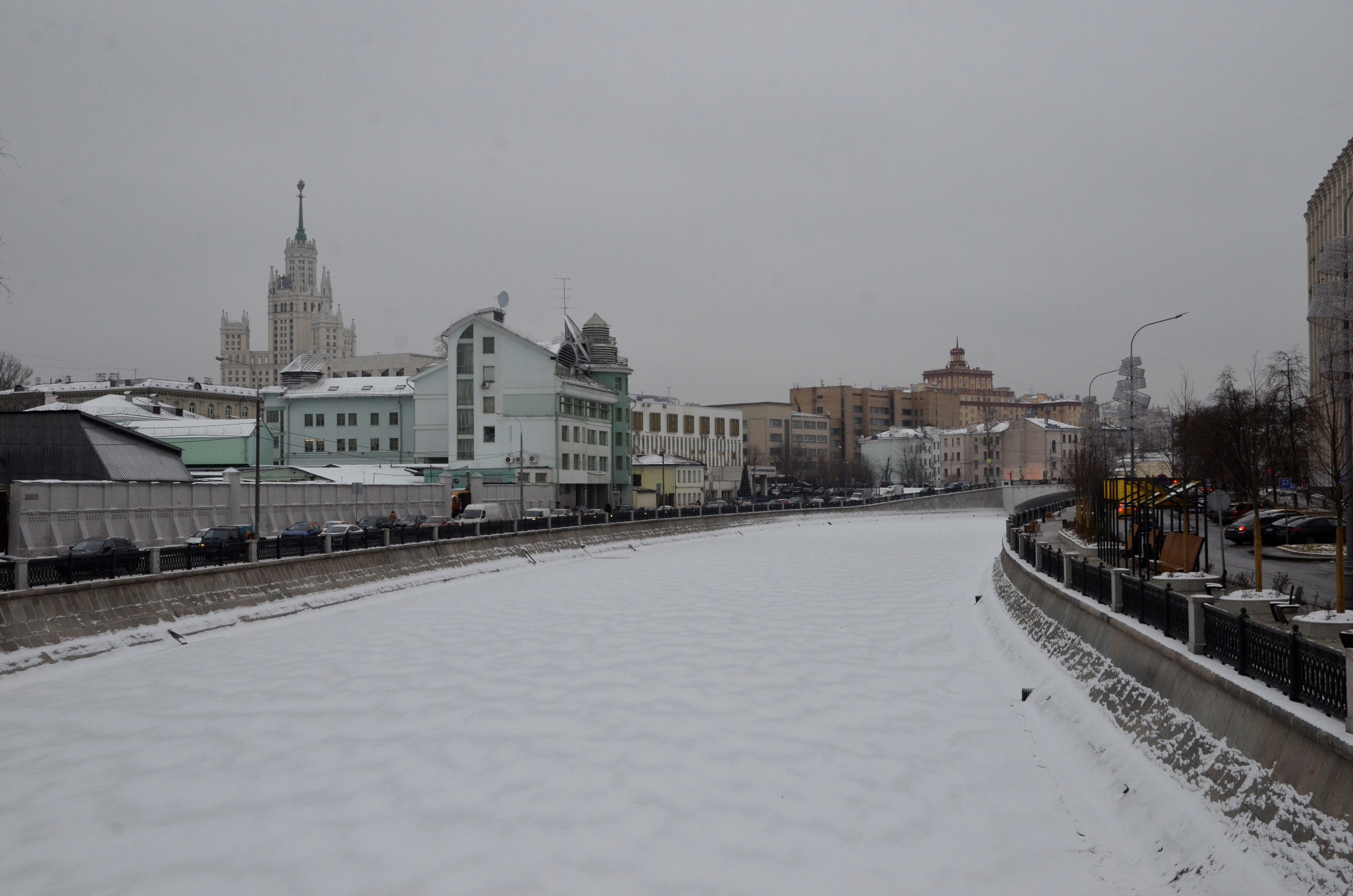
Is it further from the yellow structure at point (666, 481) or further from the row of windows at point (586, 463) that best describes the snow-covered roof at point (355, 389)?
the yellow structure at point (666, 481)

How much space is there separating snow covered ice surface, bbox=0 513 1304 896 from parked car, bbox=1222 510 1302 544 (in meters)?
20.3

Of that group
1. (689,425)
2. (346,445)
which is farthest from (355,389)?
(689,425)

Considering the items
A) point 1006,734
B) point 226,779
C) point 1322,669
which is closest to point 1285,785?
point 1322,669

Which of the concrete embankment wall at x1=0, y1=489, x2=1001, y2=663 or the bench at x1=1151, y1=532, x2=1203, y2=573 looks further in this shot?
the bench at x1=1151, y1=532, x2=1203, y2=573

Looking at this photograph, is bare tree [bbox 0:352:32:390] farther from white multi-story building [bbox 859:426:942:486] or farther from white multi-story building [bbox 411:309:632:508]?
white multi-story building [bbox 859:426:942:486]

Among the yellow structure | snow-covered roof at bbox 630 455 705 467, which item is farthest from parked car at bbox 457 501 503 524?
snow-covered roof at bbox 630 455 705 467

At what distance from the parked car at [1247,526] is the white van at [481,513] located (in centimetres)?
3135

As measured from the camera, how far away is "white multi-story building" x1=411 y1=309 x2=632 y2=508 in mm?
72500

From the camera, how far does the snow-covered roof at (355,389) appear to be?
8269cm

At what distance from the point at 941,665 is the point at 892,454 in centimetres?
16072

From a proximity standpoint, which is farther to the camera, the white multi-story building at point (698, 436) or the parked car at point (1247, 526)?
the white multi-story building at point (698, 436)

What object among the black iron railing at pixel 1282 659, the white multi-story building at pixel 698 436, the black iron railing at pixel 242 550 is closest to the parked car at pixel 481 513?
the black iron railing at pixel 242 550

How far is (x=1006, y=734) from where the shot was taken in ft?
49.7

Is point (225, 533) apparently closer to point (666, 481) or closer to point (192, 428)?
point (192, 428)
